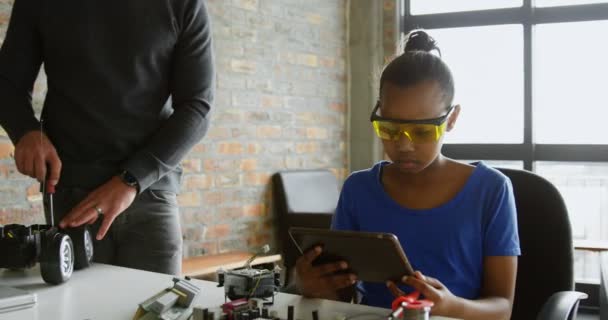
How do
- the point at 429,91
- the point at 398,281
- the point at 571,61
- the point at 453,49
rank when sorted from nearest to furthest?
the point at 398,281
the point at 429,91
the point at 571,61
the point at 453,49

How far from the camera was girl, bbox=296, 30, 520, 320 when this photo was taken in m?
1.53

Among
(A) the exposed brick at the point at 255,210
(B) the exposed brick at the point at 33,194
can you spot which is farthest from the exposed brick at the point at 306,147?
(B) the exposed brick at the point at 33,194

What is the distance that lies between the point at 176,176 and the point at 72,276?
392 mm

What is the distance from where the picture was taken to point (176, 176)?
1.87 m

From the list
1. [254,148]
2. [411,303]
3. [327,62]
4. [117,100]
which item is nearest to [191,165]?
[254,148]

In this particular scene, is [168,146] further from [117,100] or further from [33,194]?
[33,194]

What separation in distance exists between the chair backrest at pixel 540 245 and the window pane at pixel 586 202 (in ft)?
8.74

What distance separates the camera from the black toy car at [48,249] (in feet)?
4.93

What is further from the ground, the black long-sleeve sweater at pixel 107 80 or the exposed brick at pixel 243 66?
the exposed brick at pixel 243 66

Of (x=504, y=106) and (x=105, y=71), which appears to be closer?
(x=105, y=71)

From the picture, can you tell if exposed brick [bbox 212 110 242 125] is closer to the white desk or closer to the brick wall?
the brick wall

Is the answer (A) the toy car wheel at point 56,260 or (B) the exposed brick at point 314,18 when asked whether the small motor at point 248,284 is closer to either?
(A) the toy car wheel at point 56,260

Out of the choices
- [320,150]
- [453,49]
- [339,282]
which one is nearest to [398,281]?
[339,282]

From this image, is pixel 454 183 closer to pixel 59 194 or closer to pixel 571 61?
pixel 59 194
